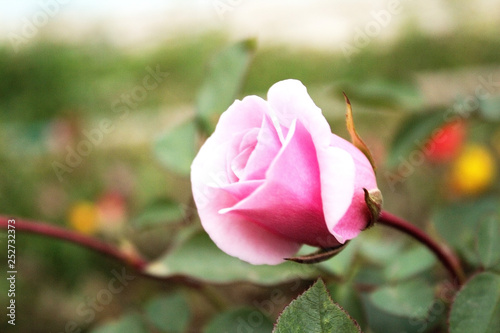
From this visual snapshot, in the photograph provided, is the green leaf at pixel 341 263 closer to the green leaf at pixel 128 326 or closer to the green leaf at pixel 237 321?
the green leaf at pixel 237 321

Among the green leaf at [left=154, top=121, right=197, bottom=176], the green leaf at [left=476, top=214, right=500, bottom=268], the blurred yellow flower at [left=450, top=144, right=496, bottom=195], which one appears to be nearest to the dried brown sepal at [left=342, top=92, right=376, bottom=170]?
the green leaf at [left=476, top=214, right=500, bottom=268]

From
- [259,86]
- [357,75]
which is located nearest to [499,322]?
[357,75]

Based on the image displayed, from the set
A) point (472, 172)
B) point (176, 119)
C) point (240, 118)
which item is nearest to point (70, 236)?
point (240, 118)

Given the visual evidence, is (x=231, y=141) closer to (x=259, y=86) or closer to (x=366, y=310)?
(x=366, y=310)

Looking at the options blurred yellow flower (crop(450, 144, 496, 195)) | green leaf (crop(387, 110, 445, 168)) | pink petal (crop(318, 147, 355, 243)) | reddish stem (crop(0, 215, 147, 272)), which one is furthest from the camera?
blurred yellow flower (crop(450, 144, 496, 195))

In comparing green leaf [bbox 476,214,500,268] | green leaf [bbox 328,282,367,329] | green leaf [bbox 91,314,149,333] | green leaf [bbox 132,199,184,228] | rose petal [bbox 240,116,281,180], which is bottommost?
green leaf [bbox 91,314,149,333]

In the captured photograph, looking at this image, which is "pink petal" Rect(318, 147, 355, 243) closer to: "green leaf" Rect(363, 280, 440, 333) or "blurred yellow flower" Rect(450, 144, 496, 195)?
"green leaf" Rect(363, 280, 440, 333)
